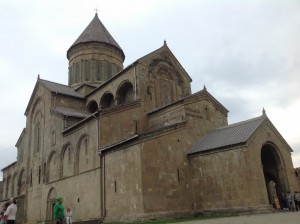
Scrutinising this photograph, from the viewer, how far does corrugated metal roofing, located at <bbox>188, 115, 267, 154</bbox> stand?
1625cm

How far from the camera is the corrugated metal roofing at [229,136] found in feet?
53.3

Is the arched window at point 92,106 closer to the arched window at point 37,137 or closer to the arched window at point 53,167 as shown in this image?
the arched window at point 37,137

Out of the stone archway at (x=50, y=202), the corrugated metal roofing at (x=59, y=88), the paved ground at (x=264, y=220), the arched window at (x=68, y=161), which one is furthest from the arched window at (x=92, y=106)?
the paved ground at (x=264, y=220)

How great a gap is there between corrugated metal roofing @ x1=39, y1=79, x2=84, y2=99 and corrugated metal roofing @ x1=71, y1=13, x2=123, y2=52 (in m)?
5.31

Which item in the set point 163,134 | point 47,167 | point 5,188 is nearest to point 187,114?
point 163,134

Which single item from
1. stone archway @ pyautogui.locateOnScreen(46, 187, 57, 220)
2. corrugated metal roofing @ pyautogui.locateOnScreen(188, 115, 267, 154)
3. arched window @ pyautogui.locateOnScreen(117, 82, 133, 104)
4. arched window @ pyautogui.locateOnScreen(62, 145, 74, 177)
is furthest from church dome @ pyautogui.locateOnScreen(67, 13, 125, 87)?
corrugated metal roofing @ pyautogui.locateOnScreen(188, 115, 267, 154)

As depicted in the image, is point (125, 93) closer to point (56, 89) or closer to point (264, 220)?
point (56, 89)

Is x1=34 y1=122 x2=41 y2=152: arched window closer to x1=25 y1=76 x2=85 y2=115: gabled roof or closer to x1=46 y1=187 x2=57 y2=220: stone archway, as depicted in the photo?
x1=25 y1=76 x2=85 y2=115: gabled roof

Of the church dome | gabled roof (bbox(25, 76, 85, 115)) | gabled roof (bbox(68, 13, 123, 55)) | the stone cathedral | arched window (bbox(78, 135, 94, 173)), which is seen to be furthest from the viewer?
gabled roof (bbox(68, 13, 123, 55))

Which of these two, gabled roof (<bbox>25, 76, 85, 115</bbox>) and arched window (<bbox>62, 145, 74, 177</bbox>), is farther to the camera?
gabled roof (<bbox>25, 76, 85, 115</bbox>)

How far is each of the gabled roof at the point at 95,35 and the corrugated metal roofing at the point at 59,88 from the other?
524 centimetres

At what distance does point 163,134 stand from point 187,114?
2.78 m

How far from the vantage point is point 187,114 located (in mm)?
19062

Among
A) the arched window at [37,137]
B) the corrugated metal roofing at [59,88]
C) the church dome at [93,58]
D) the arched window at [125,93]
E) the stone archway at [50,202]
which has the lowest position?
the stone archway at [50,202]
